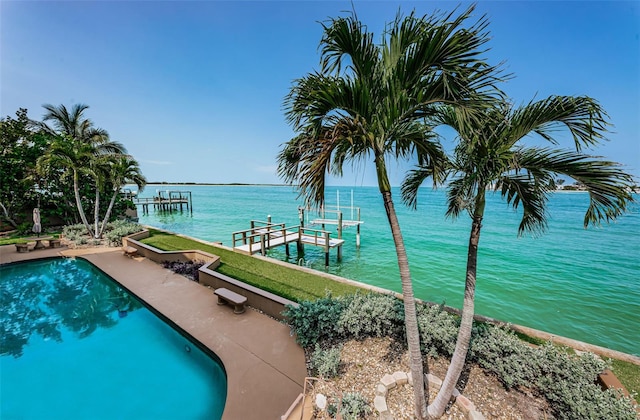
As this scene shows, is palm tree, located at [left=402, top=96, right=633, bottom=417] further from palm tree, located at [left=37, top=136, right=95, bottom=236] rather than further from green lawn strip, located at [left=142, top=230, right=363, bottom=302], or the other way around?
palm tree, located at [left=37, top=136, right=95, bottom=236]

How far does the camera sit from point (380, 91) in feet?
8.46

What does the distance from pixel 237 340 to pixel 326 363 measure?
2.19 m

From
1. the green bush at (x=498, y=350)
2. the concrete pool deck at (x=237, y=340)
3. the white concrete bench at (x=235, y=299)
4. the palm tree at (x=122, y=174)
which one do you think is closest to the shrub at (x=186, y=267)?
the concrete pool deck at (x=237, y=340)

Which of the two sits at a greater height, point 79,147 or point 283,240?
point 79,147

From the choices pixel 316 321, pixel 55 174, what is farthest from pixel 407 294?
pixel 55 174

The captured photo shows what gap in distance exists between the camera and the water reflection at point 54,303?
5.95m

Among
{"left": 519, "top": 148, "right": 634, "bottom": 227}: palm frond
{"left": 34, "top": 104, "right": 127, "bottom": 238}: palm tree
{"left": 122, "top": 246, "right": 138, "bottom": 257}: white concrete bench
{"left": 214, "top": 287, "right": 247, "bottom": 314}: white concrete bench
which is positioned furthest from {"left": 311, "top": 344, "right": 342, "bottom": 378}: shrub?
{"left": 34, "top": 104, "right": 127, "bottom": 238}: palm tree

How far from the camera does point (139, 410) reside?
12.9ft

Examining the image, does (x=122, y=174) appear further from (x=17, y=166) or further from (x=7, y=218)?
(x=7, y=218)

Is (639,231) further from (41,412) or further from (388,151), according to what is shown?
(41,412)

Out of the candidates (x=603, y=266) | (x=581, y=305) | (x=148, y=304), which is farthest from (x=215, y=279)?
(x=603, y=266)

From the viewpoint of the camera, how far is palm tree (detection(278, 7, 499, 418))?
2.37 meters

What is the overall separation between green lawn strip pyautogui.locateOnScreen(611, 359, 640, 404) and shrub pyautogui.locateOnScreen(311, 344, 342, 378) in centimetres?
422

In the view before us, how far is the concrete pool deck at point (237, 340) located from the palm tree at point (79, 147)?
21.8 ft
